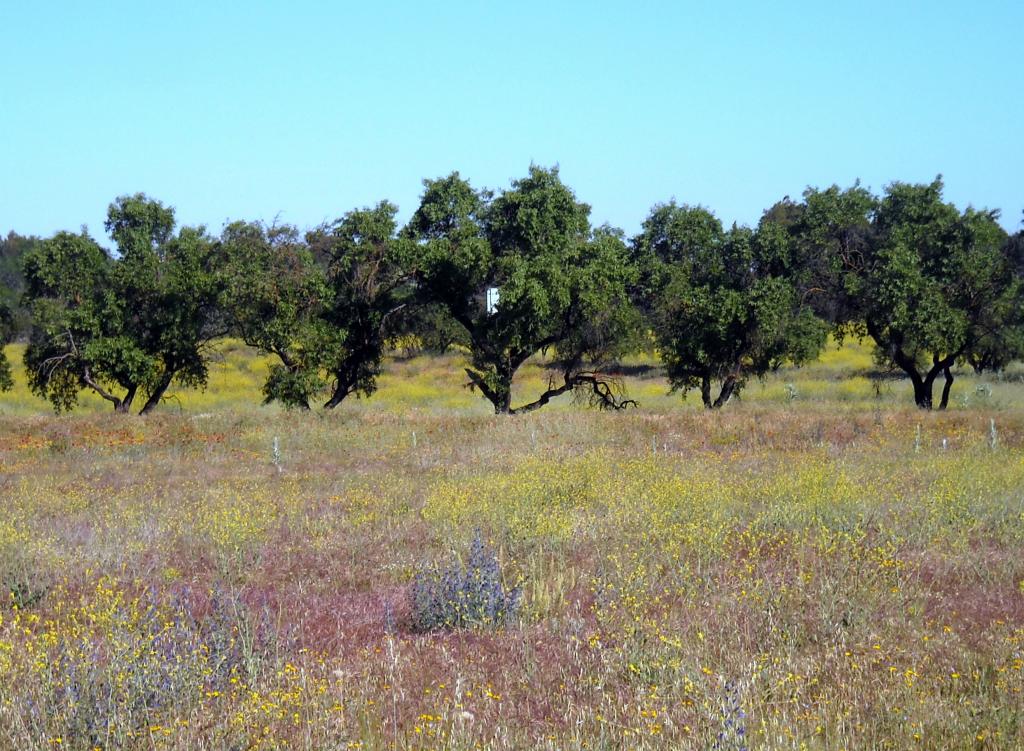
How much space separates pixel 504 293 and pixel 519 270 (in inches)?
30.8

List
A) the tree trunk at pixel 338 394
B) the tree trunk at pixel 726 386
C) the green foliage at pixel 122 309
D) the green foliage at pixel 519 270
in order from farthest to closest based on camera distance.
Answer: the tree trunk at pixel 726 386, the tree trunk at pixel 338 394, the green foliage at pixel 122 309, the green foliage at pixel 519 270

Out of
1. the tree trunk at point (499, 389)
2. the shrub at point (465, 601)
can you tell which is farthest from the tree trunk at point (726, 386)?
the shrub at point (465, 601)

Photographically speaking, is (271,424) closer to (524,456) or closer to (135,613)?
(524,456)

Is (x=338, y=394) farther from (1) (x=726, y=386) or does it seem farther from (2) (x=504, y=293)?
(1) (x=726, y=386)

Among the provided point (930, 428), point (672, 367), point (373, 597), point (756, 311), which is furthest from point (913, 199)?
point (373, 597)

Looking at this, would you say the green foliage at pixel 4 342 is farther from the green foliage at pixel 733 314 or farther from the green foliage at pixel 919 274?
the green foliage at pixel 919 274

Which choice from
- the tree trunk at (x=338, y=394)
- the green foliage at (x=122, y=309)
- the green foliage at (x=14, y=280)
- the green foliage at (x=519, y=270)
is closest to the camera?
the green foliage at (x=519, y=270)

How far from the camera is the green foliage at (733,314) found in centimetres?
3092

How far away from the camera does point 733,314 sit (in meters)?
31.1

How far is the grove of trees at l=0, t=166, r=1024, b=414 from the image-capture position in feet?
95.3

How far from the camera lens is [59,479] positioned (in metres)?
18.3

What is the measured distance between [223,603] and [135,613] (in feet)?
2.16

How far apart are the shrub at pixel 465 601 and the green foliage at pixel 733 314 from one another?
A: 78.8 feet

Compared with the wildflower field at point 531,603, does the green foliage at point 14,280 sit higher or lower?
higher
